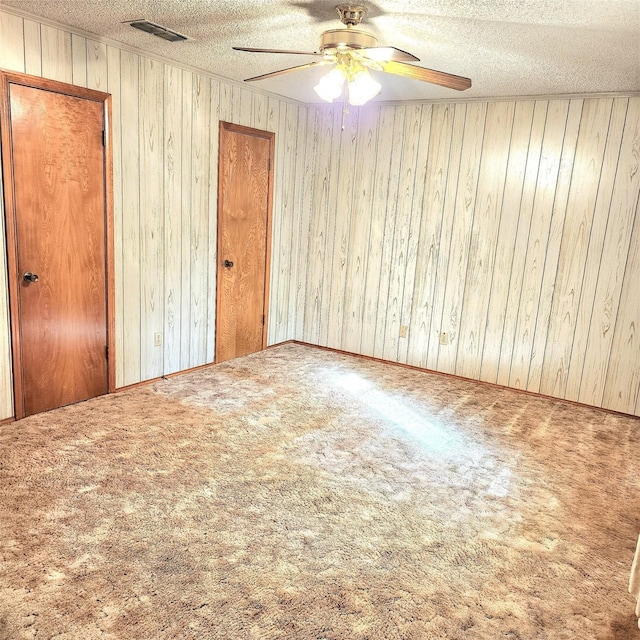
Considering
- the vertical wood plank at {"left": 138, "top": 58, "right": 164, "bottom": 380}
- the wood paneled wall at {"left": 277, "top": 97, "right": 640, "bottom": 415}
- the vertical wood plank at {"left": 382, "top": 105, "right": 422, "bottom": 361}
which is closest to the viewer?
the vertical wood plank at {"left": 138, "top": 58, "right": 164, "bottom": 380}

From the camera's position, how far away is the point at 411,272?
16.3ft

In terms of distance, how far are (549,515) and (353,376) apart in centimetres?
227

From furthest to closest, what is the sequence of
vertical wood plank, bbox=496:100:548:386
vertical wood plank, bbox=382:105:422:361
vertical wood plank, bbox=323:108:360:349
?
1. vertical wood plank, bbox=323:108:360:349
2. vertical wood plank, bbox=382:105:422:361
3. vertical wood plank, bbox=496:100:548:386

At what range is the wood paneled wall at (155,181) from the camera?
330 centimetres

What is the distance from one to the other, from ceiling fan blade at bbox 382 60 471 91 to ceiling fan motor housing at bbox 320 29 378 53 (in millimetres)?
155

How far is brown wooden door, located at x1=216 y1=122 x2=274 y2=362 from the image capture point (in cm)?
464

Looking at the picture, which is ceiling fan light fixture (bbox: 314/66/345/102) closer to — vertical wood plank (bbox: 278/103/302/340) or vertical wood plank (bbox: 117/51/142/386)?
vertical wood plank (bbox: 117/51/142/386)

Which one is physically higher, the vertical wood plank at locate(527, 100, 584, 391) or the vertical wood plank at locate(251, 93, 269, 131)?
the vertical wood plank at locate(251, 93, 269, 131)

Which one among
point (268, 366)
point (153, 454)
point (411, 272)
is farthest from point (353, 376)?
point (153, 454)

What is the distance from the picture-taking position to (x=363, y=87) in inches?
107

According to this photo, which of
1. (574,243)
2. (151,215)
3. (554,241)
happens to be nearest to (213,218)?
(151,215)

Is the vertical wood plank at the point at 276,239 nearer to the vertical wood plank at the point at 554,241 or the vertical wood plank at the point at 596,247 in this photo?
the vertical wood plank at the point at 554,241

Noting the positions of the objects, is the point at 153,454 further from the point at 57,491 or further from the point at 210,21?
the point at 210,21

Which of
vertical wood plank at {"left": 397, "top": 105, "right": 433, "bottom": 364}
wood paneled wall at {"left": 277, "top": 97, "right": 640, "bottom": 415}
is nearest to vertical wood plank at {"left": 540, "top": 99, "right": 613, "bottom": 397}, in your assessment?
wood paneled wall at {"left": 277, "top": 97, "right": 640, "bottom": 415}
